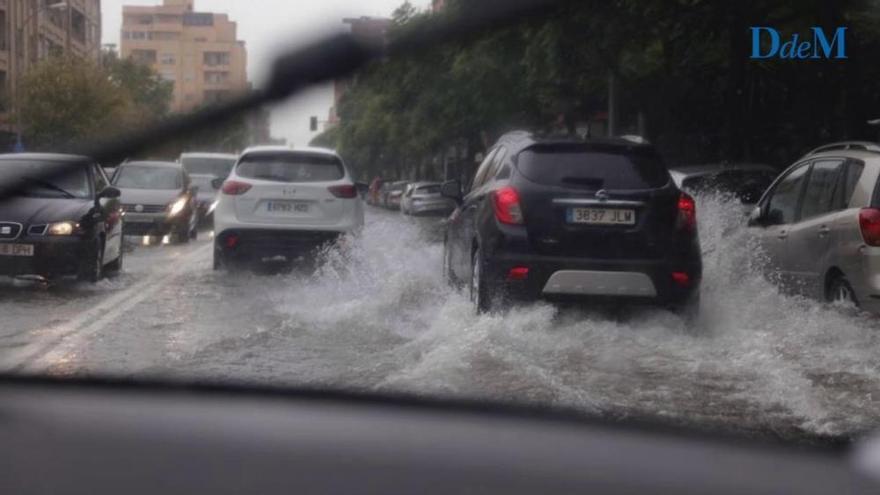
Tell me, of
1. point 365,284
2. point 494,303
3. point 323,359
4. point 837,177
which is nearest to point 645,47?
point 365,284

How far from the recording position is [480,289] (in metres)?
9.35

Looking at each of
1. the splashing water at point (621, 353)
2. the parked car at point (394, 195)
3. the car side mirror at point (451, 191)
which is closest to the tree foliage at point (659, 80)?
the car side mirror at point (451, 191)

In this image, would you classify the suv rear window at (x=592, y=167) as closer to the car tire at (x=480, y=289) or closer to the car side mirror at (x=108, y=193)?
the car tire at (x=480, y=289)

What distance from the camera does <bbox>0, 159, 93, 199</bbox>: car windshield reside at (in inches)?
426

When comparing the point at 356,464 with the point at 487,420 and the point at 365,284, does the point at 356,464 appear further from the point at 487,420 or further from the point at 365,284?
the point at 365,284

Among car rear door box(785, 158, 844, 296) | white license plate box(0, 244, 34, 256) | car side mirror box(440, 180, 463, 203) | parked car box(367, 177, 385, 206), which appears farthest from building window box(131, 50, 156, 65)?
parked car box(367, 177, 385, 206)

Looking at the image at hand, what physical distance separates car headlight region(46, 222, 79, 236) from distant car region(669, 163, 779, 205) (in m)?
6.39

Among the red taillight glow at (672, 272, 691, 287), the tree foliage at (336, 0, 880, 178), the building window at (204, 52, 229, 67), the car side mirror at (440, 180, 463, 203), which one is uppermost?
the tree foliage at (336, 0, 880, 178)

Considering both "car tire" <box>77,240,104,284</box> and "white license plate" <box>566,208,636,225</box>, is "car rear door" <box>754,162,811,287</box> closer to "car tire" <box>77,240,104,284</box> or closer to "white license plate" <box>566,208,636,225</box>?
"white license plate" <box>566,208,636,225</box>

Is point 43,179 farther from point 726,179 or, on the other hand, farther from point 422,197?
point 422,197

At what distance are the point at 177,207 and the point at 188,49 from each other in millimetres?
15386

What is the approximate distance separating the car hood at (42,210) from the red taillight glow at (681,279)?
636 cm

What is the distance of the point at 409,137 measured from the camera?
3638cm

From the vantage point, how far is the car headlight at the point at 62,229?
12.9 metres
